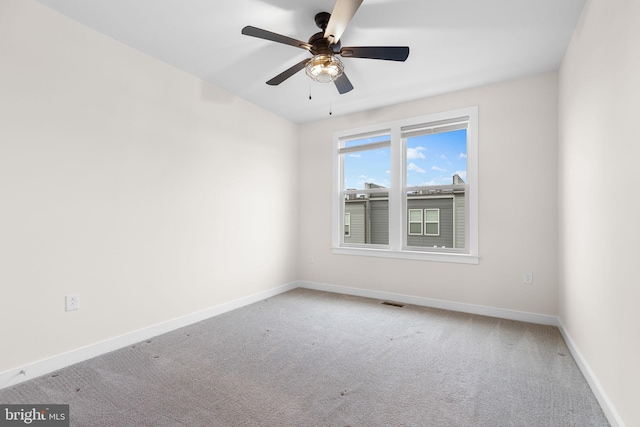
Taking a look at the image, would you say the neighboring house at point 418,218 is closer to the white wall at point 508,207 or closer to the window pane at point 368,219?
the window pane at point 368,219

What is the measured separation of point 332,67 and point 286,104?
5.80 ft

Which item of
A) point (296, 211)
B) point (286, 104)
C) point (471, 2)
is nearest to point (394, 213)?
point (296, 211)

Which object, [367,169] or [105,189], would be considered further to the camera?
[367,169]

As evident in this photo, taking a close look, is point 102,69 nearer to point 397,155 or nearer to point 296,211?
point 296,211

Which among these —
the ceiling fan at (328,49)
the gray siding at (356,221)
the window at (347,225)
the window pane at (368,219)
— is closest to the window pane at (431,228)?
the window pane at (368,219)

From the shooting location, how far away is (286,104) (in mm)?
4039

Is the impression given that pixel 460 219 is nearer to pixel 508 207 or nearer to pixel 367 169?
pixel 508 207

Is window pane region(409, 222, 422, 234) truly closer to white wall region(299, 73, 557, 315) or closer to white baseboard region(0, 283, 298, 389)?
white wall region(299, 73, 557, 315)

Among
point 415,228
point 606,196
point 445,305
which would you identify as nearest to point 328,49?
point 606,196

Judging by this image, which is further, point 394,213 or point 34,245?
point 394,213

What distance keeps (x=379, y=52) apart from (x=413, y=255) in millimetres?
2545

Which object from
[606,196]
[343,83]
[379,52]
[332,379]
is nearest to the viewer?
[606,196]

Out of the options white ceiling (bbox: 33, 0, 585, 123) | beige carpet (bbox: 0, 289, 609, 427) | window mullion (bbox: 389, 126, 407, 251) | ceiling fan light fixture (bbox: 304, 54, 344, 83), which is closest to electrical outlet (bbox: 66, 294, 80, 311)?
beige carpet (bbox: 0, 289, 609, 427)

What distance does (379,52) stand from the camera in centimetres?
223
